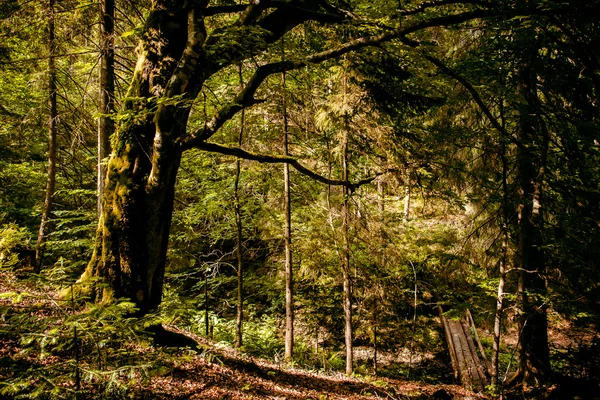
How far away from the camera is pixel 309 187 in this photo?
38.2 feet

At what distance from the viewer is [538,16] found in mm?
3775

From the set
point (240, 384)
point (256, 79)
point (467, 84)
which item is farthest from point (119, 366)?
point (467, 84)

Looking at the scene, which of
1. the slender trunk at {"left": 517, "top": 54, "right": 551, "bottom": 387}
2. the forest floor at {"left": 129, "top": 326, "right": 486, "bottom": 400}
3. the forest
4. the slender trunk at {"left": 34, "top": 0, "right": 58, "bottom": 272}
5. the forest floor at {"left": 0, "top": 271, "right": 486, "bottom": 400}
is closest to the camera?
the forest floor at {"left": 0, "top": 271, "right": 486, "bottom": 400}

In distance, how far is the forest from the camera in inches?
159

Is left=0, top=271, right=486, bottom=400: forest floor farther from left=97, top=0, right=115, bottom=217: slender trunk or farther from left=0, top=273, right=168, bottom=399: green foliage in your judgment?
left=97, top=0, right=115, bottom=217: slender trunk

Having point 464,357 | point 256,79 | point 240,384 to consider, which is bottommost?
point 464,357

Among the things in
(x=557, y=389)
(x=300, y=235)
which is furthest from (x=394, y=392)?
(x=300, y=235)

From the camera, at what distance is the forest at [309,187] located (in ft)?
13.3

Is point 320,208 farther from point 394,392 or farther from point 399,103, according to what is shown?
point 394,392

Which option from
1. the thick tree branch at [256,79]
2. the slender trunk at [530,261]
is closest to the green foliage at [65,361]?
the thick tree branch at [256,79]

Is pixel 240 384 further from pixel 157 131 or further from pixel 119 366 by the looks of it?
pixel 157 131

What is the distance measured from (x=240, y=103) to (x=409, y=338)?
10281 mm

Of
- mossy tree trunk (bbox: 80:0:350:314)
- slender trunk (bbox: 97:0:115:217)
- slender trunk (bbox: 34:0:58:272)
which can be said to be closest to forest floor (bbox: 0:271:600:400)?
mossy tree trunk (bbox: 80:0:350:314)

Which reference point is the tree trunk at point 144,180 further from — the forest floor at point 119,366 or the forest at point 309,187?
the forest floor at point 119,366
